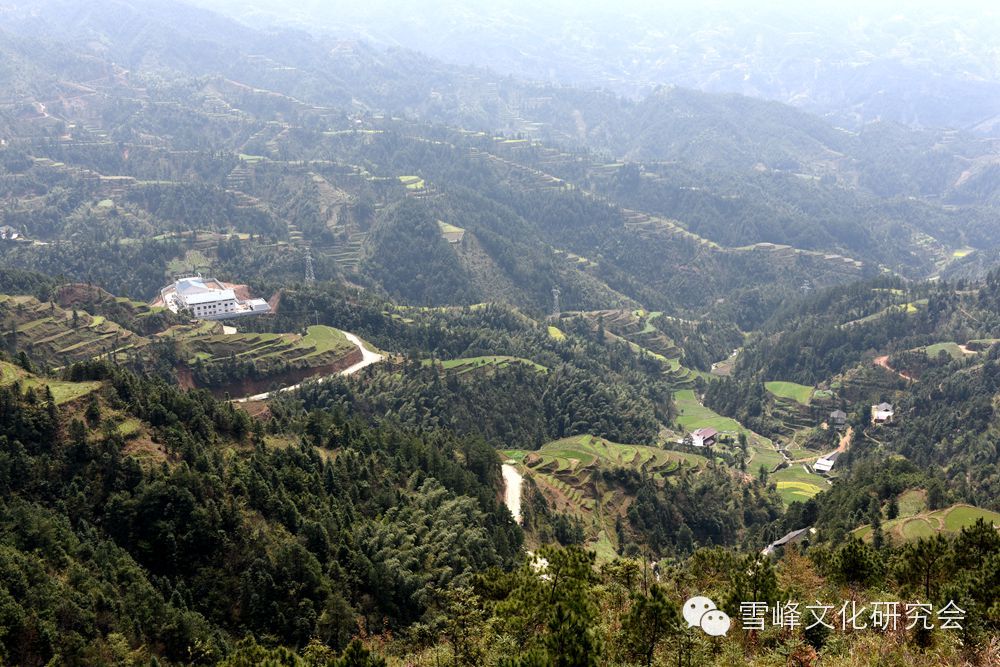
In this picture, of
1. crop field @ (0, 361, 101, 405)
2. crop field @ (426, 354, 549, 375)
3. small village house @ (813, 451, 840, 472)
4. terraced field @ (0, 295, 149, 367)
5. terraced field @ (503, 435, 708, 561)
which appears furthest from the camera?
crop field @ (426, 354, 549, 375)

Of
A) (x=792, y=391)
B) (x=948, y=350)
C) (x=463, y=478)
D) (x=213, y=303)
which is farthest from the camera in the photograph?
(x=792, y=391)

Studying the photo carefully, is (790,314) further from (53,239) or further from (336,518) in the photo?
(53,239)

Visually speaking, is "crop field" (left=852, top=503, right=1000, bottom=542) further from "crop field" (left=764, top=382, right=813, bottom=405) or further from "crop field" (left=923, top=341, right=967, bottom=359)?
"crop field" (left=923, top=341, right=967, bottom=359)

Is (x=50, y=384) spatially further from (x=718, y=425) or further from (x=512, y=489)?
(x=718, y=425)

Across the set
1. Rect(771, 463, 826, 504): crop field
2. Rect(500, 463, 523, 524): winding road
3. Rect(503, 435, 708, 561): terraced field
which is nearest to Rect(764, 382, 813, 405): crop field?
Rect(771, 463, 826, 504): crop field

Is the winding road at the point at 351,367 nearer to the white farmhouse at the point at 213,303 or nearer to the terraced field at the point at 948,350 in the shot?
the white farmhouse at the point at 213,303

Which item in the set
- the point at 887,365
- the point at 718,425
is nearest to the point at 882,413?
the point at 887,365

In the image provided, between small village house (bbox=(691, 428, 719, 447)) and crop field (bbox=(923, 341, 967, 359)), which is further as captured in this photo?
crop field (bbox=(923, 341, 967, 359))
